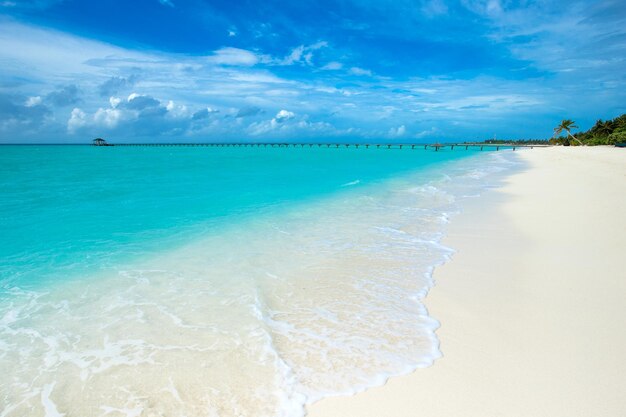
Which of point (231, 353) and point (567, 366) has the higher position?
point (567, 366)

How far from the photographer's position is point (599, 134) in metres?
65.8

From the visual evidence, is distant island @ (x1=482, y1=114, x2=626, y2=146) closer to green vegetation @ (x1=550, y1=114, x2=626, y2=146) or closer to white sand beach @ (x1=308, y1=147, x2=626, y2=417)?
green vegetation @ (x1=550, y1=114, x2=626, y2=146)

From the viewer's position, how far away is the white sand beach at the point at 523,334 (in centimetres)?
303

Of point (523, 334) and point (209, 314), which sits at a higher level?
point (523, 334)

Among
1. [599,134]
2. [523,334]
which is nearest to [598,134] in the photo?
[599,134]

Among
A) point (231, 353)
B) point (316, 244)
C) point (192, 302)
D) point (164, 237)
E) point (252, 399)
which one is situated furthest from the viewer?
point (164, 237)

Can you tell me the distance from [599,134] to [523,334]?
8204 cm

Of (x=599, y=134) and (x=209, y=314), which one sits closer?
(x=209, y=314)

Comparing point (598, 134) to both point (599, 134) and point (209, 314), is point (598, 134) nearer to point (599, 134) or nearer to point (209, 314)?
point (599, 134)

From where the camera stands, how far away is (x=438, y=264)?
671cm

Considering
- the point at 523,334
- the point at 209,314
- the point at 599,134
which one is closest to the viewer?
the point at 523,334

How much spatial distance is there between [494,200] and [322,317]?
12.1 m

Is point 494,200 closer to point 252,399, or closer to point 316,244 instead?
point 316,244

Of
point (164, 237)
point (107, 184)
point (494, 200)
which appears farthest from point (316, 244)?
point (107, 184)
